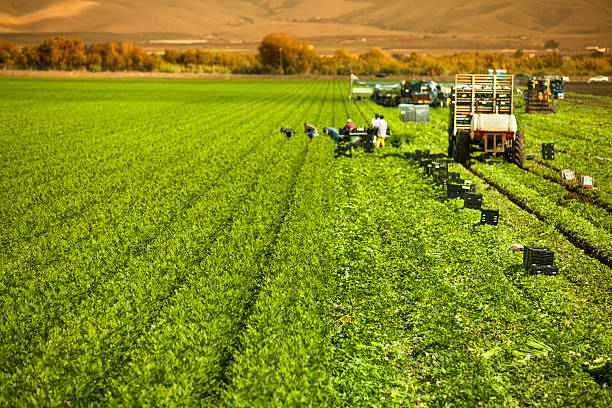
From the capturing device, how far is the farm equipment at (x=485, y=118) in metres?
18.7

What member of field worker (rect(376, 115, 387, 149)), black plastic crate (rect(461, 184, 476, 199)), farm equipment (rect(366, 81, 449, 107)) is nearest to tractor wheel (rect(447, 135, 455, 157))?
field worker (rect(376, 115, 387, 149))

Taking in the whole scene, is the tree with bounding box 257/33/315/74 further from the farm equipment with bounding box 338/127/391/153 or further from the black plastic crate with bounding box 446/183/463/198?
the black plastic crate with bounding box 446/183/463/198

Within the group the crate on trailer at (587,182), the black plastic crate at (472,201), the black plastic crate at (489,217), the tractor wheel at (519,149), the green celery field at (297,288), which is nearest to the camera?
the green celery field at (297,288)

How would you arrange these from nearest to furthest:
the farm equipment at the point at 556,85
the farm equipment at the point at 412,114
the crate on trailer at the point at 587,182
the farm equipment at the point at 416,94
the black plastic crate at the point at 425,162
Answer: the crate on trailer at the point at 587,182 < the black plastic crate at the point at 425,162 < the farm equipment at the point at 412,114 < the farm equipment at the point at 556,85 < the farm equipment at the point at 416,94

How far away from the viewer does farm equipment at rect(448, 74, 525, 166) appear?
18656 mm

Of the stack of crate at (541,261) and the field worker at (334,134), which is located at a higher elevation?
the field worker at (334,134)

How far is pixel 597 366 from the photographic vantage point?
6.86 m

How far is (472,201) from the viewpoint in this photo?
13391 mm

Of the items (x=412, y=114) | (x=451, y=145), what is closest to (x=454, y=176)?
(x=451, y=145)

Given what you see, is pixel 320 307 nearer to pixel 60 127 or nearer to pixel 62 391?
pixel 62 391

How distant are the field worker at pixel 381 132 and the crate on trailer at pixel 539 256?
13.2 metres

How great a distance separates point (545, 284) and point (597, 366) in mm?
2488

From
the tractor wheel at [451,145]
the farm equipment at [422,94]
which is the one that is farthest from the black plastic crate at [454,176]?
the farm equipment at [422,94]

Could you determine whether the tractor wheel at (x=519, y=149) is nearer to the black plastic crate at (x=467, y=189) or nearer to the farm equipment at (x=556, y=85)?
the black plastic crate at (x=467, y=189)
